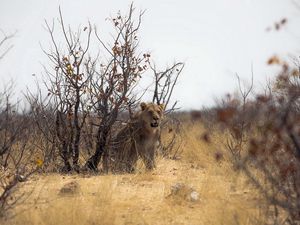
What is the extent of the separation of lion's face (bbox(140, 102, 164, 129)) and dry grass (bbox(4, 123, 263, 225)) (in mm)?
1884

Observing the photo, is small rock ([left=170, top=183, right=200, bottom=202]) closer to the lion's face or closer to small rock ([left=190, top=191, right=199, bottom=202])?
small rock ([left=190, top=191, right=199, bottom=202])

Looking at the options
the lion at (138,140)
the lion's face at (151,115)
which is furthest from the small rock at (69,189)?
the lion's face at (151,115)

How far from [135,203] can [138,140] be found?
433cm

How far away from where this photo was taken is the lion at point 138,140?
36.8 feet

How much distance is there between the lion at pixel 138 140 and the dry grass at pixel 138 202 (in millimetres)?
1543

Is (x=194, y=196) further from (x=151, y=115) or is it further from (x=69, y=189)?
(x=151, y=115)

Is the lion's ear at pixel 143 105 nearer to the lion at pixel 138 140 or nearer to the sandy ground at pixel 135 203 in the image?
the lion at pixel 138 140

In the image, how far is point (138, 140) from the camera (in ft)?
37.5

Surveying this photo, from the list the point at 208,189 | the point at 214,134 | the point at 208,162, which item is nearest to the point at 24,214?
the point at 208,189

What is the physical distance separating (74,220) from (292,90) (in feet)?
10.5

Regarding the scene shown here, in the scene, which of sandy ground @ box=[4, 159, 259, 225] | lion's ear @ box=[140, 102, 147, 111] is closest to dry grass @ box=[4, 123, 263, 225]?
sandy ground @ box=[4, 159, 259, 225]

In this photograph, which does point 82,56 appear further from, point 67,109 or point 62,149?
point 62,149

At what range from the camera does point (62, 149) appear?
11398 mm

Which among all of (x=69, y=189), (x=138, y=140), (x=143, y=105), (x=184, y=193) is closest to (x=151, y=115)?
(x=143, y=105)
